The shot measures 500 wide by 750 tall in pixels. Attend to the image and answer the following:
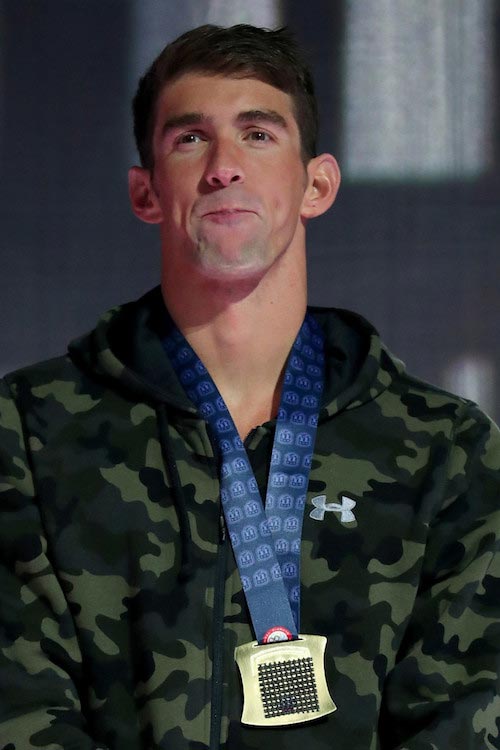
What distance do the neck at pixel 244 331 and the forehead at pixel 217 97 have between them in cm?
24

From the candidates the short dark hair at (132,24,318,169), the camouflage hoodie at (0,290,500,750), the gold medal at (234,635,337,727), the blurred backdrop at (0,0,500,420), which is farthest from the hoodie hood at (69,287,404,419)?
the blurred backdrop at (0,0,500,420)

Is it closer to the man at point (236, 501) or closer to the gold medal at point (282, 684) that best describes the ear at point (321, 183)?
the man at point (236, 501)

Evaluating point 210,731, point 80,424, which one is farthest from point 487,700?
point 80,424

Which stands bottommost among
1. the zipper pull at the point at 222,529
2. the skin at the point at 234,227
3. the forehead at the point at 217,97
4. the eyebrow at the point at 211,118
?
the zipper pull at the point at 222,529

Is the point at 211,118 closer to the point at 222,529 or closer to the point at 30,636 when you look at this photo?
the point at 222,529

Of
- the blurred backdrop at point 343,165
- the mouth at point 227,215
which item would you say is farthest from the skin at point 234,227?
the blurred backdrop at point 343,165

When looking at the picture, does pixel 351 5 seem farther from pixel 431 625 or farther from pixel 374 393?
pixel 431 625

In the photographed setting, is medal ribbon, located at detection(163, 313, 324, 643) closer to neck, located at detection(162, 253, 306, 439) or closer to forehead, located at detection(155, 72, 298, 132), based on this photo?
neck, located at detection(162, 253, 306, 439)

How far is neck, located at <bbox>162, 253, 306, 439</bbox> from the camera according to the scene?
2340 mm

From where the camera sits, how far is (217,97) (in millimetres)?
2338

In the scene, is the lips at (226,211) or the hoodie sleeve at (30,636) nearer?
the hoodie sleeve at (30,636)

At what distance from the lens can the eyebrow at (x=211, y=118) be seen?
2.33 metres

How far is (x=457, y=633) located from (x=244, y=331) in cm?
53

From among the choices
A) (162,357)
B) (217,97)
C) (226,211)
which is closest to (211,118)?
(217,97)
